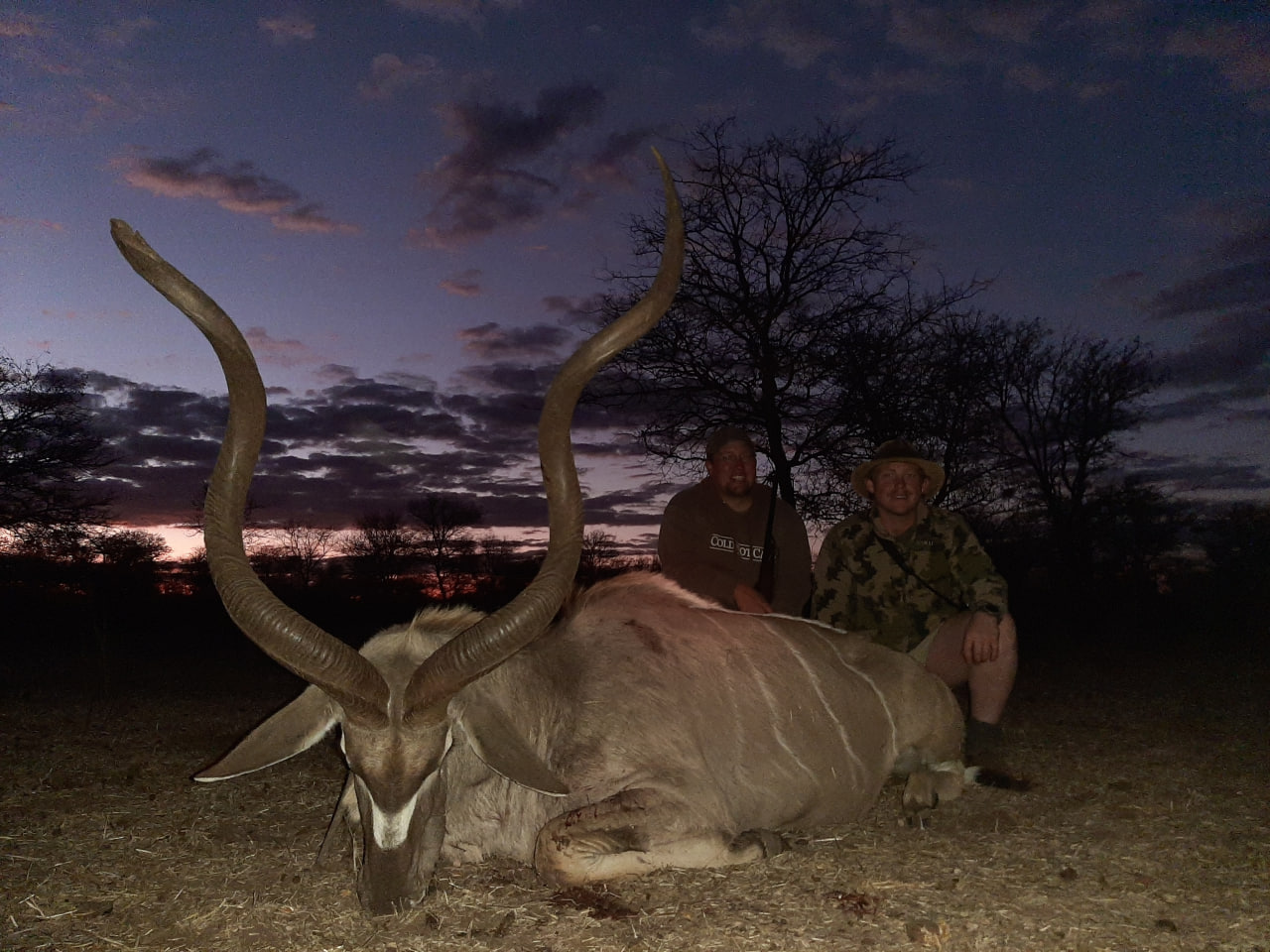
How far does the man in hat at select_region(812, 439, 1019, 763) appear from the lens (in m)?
5.54

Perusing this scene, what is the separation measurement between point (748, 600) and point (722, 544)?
35.5 inches

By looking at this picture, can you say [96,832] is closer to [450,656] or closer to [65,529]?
[450,656]

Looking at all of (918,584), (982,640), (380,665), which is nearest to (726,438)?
(918,584)

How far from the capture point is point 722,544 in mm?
6871

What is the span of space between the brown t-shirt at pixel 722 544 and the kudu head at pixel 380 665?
3003mm

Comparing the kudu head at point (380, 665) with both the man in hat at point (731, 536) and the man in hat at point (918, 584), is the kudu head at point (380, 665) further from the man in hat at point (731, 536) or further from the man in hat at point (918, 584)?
the man in hat at point (731, 536)

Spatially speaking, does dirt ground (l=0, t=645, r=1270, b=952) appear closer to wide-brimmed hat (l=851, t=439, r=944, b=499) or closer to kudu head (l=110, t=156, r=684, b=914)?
kudu head (l=110, t=156, r=684, b=914)

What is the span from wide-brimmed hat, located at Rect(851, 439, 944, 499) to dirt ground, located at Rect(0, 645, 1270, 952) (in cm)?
179

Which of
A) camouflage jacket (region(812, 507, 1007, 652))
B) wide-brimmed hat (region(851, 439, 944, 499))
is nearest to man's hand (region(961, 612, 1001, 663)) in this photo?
camouflage jacket (region(812, 507, 1007, 652))

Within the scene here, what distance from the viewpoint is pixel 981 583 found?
18.3 ft

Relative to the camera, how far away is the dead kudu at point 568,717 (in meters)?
3.43

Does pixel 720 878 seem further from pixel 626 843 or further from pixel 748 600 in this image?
pixel 748 600

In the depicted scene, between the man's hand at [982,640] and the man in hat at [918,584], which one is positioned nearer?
the man's hand at [982,640]

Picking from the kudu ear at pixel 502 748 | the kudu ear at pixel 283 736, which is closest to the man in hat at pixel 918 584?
the kudu ear at pixel 502 748
